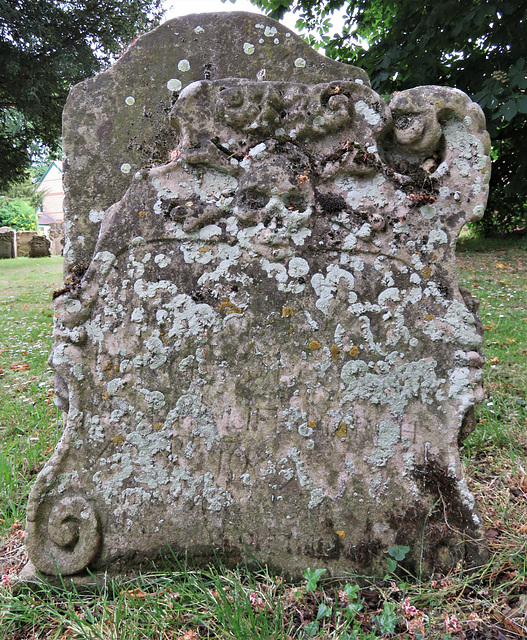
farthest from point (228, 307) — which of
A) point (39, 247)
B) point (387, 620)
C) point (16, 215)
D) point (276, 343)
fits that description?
point (16, 215)

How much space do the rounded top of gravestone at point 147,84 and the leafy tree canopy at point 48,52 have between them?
569 centimetres

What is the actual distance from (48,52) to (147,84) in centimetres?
641

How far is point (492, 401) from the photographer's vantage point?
124 inches

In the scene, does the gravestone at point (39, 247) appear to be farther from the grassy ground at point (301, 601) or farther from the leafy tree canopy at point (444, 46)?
the grassy ground at point (301, 601)

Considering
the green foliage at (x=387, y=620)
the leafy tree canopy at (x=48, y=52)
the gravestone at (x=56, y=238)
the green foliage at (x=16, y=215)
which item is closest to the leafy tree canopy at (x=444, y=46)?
the leafy tree canopy at (x=48, y=52)

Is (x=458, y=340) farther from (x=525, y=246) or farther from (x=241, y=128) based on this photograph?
(x=525, y=246)

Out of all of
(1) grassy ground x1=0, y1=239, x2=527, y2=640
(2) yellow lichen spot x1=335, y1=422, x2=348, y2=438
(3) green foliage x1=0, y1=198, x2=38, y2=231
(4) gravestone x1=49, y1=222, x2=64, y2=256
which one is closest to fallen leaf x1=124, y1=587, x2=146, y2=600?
(1) grassy ground x1=0, y1=239, x2=527, y2=640

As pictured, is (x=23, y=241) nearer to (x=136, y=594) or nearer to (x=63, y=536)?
(x=63, y=536)

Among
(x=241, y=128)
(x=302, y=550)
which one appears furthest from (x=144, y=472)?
(x=241, y=128)

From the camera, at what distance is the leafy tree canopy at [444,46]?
5.23 metres

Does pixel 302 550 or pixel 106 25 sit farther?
pixel 106 25

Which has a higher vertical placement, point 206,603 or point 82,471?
point 82,471

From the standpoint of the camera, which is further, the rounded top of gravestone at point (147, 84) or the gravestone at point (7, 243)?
the gravestone at point (7, 243)

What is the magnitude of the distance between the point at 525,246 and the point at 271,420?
940 centimetres
